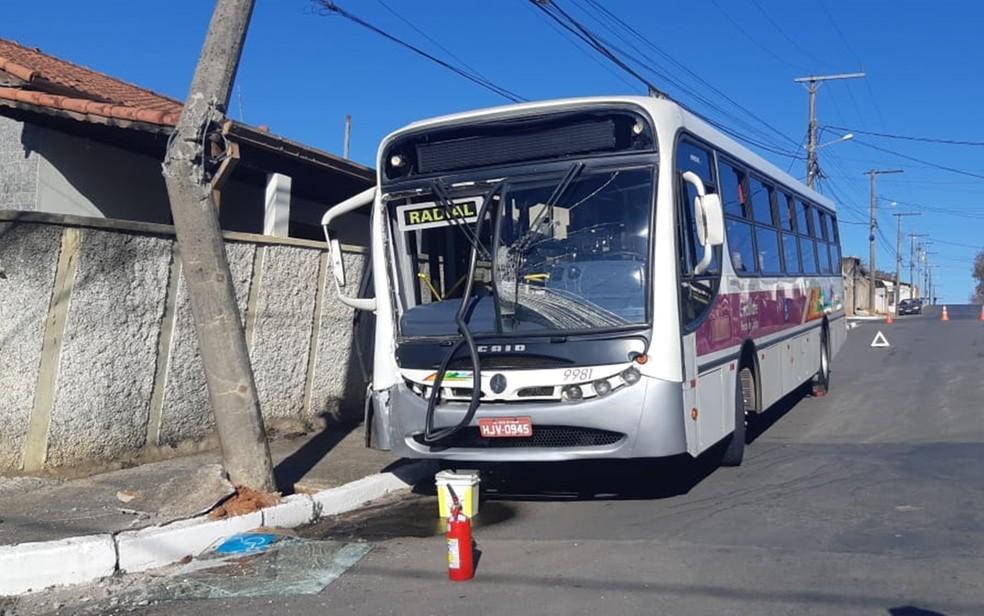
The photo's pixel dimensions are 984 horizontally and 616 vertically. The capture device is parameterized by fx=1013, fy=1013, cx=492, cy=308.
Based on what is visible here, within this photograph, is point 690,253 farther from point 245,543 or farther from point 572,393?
point 245,543

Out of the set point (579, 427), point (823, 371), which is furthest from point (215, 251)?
point (823, 371)

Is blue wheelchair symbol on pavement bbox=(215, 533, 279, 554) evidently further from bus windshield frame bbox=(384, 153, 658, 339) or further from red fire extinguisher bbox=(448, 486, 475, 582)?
bus windshield frame bbox=(384, 153, 658, 339)

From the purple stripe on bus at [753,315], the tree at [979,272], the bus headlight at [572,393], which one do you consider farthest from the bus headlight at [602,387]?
the tree at [979,272]

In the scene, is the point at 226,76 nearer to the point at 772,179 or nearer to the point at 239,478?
the point at 239,478

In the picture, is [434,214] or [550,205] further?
[434,214]

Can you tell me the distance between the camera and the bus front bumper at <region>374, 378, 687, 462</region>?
728 cm

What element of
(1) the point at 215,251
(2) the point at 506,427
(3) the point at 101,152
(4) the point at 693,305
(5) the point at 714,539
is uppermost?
(3) the point at 101,152

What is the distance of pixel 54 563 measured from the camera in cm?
638

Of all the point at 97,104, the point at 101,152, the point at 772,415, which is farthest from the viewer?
the point at 772,415

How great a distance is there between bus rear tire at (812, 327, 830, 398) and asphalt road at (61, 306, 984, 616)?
11.5 feet

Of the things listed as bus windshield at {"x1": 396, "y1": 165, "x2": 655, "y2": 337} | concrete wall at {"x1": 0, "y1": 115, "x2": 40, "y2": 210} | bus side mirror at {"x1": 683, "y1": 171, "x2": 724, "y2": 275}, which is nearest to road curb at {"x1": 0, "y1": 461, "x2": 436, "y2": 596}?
bus windshield at {"x1": 396, "y1": 165, "x2": 655, "y2": 337}

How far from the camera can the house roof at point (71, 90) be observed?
33.8ft

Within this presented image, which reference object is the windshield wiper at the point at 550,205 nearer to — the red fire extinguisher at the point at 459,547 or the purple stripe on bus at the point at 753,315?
the purple stripe on bus at the point at 753,315

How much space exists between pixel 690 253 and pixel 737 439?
2321 millimetres
